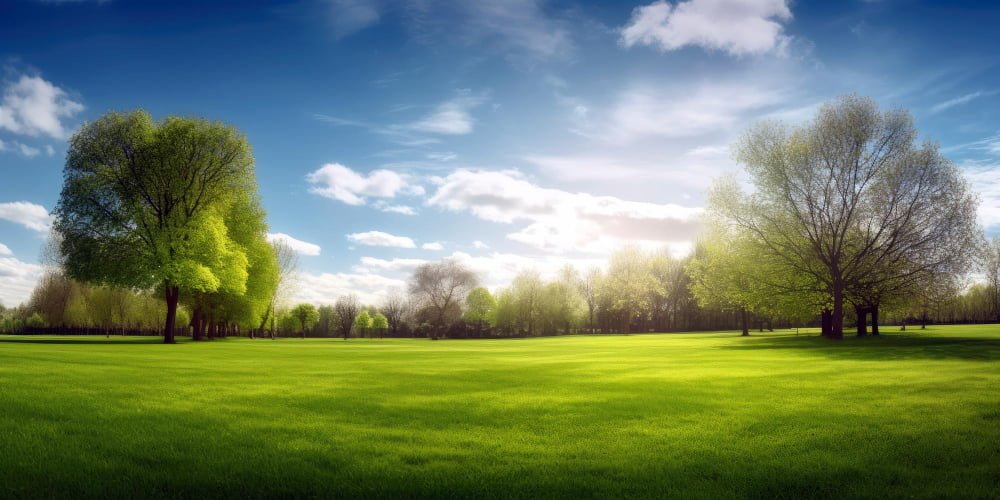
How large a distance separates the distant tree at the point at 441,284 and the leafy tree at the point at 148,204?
2872 inches

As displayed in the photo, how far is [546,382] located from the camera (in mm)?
19141

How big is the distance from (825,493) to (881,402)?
8377 millimetres

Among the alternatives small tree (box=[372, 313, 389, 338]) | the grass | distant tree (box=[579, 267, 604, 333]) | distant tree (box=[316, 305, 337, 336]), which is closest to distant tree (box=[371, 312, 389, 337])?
small tree (box=[372, 313, 389, 338])

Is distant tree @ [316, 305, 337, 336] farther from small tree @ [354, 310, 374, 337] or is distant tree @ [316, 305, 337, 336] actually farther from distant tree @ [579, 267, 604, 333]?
distant tree @ [579, 267, 604, 333]

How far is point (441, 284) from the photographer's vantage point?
411 ft

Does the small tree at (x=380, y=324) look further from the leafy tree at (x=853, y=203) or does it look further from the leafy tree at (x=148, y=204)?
the leafy tree at (x=853, y=203)

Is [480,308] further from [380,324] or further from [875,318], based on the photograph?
[875,318]

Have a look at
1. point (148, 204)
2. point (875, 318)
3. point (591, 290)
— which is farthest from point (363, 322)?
point (875, 318)

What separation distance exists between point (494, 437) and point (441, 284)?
11545 centimetres

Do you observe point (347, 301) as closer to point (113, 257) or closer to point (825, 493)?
point (113, 257)

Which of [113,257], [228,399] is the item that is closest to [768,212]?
[228,399]

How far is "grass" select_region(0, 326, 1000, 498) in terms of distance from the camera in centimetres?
809

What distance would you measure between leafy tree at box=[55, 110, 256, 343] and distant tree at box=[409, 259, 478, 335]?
72942 mm

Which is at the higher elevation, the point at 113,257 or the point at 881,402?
the point at 113,257
